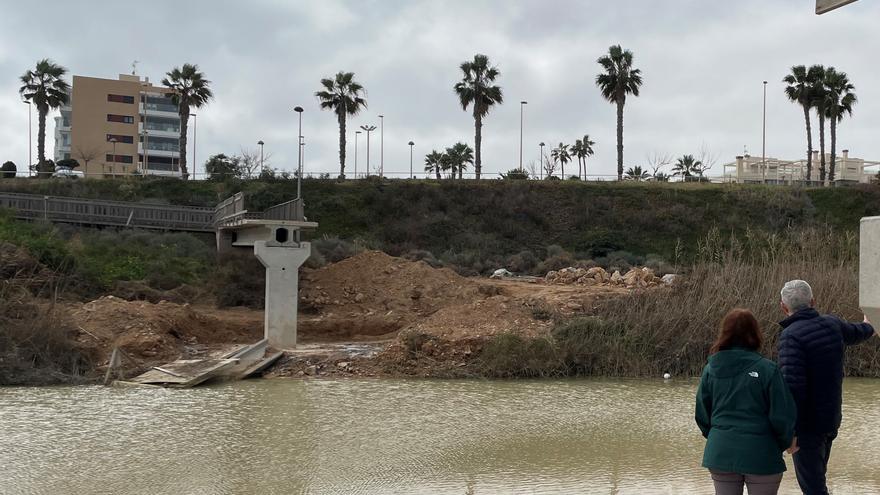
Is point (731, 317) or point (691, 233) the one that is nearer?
point (731, 317)

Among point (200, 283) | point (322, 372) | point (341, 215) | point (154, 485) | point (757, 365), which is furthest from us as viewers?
point (341, 215)

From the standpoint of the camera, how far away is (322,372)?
1834cm

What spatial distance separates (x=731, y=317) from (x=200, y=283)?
27.5 metres

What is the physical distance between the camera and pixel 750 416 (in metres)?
4.69

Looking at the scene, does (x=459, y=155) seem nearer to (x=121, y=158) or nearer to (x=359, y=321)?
(x=121, y=158)

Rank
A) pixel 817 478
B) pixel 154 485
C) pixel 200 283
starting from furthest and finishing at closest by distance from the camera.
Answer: pixel 200 283 → pixel 154 485 → pixel 817 478

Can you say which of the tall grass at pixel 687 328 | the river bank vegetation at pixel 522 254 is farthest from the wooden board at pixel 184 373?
the tall grass at pixel 687 328

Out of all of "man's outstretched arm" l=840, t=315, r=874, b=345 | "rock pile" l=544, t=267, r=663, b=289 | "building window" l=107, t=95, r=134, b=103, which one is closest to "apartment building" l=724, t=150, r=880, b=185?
"rock pile" l=544, t=267, r=663, b=289

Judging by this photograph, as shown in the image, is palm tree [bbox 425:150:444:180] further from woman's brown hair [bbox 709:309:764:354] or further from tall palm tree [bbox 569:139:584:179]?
woman's brown hair [bbox 709:309:764:354]

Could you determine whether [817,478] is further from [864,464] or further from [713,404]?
[864,464]

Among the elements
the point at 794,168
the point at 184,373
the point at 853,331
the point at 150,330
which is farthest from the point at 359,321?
the point at 794,168

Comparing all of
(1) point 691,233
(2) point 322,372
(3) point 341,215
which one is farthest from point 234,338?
(1) point 691,233

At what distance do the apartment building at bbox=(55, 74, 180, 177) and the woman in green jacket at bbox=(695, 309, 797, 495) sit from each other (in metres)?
82.8

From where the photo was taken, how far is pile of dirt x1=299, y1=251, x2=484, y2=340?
25.2m
